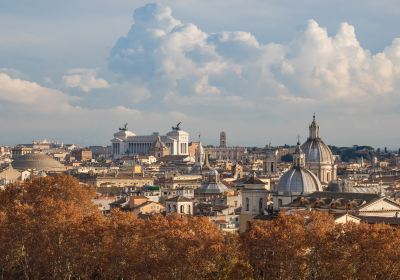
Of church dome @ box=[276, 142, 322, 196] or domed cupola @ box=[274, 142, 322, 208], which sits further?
church dome @ box=[276, 142, 322, 196]

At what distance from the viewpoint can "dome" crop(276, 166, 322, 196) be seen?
65375 mm

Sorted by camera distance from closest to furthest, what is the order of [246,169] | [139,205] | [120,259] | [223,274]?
[223,274], [120,259], [139,205], [246,169]

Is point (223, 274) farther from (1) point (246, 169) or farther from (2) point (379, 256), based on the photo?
(1) point (246, 169)

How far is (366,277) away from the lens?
3631 cm

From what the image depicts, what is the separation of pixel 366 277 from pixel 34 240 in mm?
14274

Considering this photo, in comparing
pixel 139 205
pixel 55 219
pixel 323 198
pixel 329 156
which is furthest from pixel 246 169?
pixel 55 219

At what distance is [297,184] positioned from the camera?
65562 mm

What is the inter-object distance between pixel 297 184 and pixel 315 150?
27744 millimetres

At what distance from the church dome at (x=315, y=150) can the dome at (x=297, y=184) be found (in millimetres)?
25642

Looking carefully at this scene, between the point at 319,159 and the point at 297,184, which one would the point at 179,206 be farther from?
the point at 319,159

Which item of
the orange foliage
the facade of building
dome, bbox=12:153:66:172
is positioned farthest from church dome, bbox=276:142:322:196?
dome, bbox=12:153:66:172

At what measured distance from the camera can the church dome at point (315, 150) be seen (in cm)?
9244

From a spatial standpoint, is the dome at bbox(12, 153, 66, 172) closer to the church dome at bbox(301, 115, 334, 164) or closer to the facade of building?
the church dome at bbox(301, 115, 334, 164)

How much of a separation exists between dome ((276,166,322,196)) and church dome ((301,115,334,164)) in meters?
25.6
